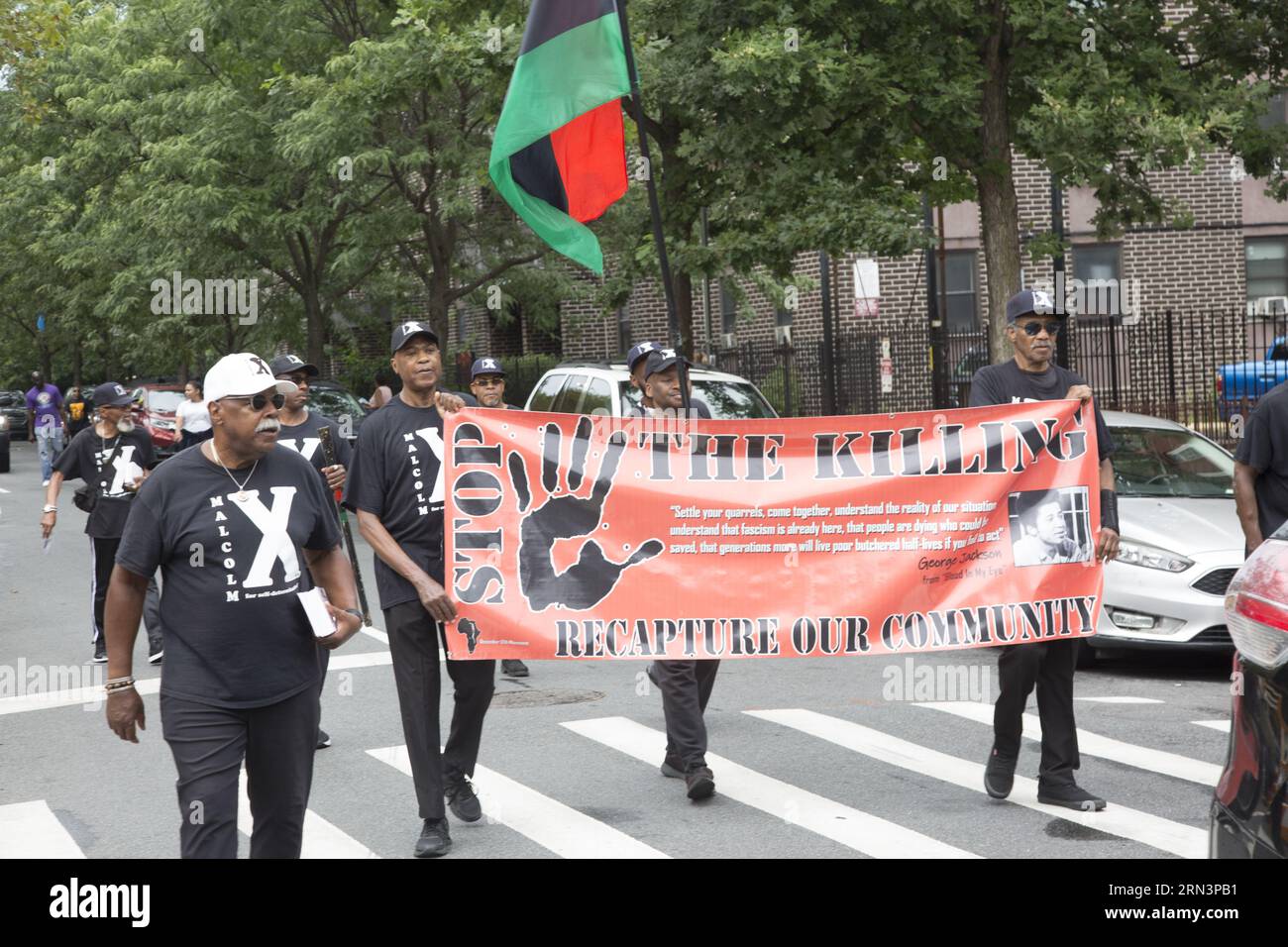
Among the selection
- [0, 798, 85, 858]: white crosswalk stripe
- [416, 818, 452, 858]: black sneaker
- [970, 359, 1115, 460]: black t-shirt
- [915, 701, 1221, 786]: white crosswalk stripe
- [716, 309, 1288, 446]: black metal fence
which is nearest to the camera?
[416, 818, 452, 858]: black sneaker

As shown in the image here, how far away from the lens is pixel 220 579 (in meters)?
4.93

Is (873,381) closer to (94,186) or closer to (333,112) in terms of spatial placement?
(333,112)

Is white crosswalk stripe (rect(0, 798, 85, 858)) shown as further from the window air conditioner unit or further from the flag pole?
the window air conditioner unit

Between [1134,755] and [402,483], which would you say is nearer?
[402,483]

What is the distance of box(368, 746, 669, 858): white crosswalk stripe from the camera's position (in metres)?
6.47

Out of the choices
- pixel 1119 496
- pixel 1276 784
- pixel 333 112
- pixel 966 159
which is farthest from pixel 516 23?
pixel 1276 784

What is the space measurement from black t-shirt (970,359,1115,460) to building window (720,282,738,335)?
26571 millimetres

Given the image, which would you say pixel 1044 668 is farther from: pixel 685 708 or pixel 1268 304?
pixel 1268 304

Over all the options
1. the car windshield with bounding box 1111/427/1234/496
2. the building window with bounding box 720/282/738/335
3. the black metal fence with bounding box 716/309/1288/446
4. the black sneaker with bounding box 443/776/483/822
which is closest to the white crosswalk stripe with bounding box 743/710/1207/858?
the black sneaker with bounding box 443/776/483/822

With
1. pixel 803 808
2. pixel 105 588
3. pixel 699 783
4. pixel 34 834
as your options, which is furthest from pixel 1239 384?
pixel 34 834

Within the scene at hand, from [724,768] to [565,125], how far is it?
3453 millimetres

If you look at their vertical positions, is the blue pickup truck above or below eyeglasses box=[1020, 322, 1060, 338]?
below

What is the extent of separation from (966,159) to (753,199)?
7.02ft

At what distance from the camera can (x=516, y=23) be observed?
843 inches
